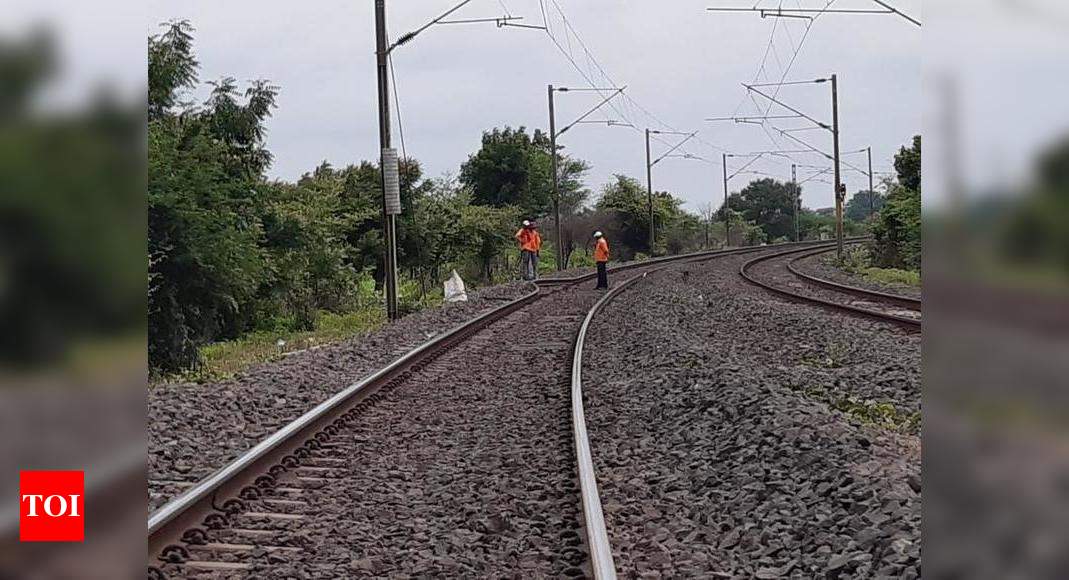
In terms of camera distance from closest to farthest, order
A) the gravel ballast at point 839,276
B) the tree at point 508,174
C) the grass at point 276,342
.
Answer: the grass at point 276,342 < the gravel ballast at point 839,276 < the tree at point 508,174

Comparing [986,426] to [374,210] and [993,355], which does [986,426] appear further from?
[374,210]

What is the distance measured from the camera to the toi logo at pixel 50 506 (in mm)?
1122

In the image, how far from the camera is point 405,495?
5824mm

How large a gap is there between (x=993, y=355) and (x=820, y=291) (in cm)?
2288

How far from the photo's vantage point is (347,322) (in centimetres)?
2298

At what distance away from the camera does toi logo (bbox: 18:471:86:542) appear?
112 centimetres

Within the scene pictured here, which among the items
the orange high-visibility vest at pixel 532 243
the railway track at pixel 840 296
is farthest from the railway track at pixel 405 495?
the orange high-visibility vest at pixel 532 243

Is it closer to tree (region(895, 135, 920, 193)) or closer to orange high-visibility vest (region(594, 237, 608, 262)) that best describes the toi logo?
orange high-visibility vest (region(594, 237, 608, 262))

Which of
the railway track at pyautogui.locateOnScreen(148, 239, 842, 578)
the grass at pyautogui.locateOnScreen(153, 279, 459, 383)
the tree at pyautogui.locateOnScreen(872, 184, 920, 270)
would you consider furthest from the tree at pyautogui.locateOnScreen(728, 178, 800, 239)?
the railway track at pyautogui.locateOnScreen(148, 239, 842, 578)

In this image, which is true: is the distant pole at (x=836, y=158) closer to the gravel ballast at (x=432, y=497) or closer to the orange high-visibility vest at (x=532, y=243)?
the orange high-visibility vest at (x=532, y=243)

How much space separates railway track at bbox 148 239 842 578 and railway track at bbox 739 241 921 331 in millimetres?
6997

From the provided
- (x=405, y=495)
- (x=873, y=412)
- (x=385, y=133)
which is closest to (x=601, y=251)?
(x=385, y=133)

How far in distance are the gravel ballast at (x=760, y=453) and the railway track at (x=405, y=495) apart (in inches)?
11.8

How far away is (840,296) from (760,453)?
15836 mm
